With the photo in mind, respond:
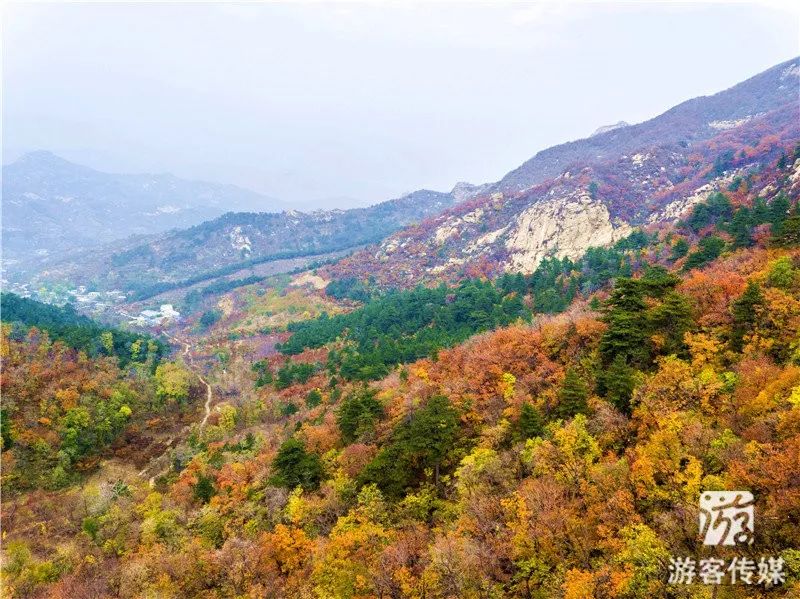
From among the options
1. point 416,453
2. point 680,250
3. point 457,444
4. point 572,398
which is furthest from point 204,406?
point 680,250

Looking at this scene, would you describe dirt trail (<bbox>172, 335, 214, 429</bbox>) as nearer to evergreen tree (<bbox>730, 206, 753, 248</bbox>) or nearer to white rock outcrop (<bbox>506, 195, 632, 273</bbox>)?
evergreen tree (<bbox>730, 206, 753, 248</bbox>)

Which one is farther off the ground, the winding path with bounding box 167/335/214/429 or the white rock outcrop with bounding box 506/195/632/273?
the white rock outcrop with bounding box 506/195/632/273

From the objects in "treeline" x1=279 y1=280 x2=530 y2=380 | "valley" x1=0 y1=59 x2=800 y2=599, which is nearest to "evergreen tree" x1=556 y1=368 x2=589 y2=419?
"valley" x1=0 y1=59 x2=800 y2=599

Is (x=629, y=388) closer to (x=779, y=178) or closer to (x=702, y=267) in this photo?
(x=702, y=267)

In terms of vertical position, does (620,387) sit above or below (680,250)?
below

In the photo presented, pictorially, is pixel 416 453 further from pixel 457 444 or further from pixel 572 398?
pixel 572 398

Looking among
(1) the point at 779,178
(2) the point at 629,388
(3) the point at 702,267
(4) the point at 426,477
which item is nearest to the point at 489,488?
(4) the point at 426,477

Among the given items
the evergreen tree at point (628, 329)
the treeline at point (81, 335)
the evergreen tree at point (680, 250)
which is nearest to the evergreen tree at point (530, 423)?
the evergreen tree at point (628, 329)
